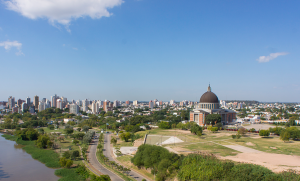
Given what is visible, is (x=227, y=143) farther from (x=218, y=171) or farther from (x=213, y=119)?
(x=213, y=119)

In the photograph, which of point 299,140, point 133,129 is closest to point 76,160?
point 133,129

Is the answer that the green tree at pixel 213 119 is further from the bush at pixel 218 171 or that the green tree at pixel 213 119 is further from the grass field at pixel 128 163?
the bush at pixel 218 171

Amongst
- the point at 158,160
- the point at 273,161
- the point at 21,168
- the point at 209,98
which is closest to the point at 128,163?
the point at 158,160

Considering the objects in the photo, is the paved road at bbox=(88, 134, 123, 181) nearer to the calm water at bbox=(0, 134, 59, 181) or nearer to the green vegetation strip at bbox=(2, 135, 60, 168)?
the green vegetation strip at bbox=(2, 135, 60, 168)

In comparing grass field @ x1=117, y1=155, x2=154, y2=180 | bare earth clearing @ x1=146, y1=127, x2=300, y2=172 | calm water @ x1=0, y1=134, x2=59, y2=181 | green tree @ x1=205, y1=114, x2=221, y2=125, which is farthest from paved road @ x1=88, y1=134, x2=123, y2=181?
green tree @ x1=205, y1=114, x2=221, y2=125

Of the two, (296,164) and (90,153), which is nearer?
(296,164)

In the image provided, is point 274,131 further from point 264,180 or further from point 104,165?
point 104,165
